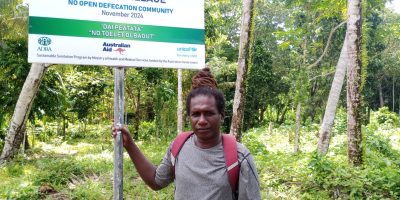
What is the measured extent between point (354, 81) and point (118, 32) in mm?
4737

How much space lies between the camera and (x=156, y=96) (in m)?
14.6

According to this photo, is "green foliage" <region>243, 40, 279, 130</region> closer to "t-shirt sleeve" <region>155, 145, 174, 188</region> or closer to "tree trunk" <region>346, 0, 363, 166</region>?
"tree trunk" <region>346, 0, 363, 166</region>

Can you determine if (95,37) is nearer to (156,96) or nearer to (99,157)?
(99,157)

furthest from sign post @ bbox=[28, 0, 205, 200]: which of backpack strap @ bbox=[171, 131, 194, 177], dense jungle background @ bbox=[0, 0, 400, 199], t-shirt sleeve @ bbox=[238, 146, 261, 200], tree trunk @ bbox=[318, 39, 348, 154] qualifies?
tree trunk @ bbox=[318, 39, 348, 154]

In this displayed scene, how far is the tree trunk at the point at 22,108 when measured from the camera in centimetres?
909

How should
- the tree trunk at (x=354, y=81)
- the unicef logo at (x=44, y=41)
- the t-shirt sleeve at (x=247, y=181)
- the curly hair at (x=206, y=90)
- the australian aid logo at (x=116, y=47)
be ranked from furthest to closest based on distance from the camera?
the tree trunk at (x=354, y=81) → the australian aid logo at (x=116, y=47) → the unicef logo at (x=44, y=41) → the curly hair at (x=206, y=90) → the t-shirt sleeve at (x=247, y=181)

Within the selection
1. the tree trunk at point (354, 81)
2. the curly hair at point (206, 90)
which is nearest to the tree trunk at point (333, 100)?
the tree trunk at point (354, 81)

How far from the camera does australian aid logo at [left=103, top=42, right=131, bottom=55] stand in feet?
7.01

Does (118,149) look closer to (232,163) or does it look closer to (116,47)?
(116,47)

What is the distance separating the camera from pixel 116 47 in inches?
84.7

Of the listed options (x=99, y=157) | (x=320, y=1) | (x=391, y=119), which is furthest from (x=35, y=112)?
(x=391, y=119)

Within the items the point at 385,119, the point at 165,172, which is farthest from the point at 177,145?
the point at 385,119

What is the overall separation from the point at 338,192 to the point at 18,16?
353 inches

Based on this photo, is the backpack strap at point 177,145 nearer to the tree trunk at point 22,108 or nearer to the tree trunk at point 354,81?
the tree trunk at point 354,81
